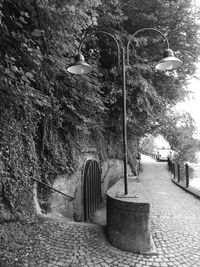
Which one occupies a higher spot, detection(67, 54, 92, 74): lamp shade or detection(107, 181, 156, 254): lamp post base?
detection(67, 54, 92, 74): lamp shade

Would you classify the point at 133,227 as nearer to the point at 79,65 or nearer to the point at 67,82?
the point at 79,65

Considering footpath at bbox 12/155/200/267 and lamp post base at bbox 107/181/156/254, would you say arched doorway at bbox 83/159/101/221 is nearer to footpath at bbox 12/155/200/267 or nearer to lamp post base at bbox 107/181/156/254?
footpath at bbox 12/155/200/267

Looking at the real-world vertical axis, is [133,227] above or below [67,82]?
below

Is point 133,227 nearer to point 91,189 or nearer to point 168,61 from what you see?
point 168,61

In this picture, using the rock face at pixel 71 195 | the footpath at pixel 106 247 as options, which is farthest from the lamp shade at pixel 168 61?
the rock face at pixel 71 195

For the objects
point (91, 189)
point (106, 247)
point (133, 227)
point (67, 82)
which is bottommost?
point (106, 247)

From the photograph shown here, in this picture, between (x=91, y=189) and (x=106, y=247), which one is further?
(x=91, y=189)

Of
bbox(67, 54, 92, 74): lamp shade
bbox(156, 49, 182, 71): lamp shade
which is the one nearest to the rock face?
bbox(67, 54, 92, 74): lamp shade

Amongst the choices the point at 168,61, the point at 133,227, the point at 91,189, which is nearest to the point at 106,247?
the point at 133,227

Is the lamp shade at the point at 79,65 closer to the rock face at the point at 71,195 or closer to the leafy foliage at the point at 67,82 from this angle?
the leafy foliage at the point at 67,82

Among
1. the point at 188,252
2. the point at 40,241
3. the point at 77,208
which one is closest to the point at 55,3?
the point at 40,241

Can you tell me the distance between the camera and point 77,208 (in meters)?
6.46

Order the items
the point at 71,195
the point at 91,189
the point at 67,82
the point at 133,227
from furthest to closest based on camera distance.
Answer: the point at 91,189
the point at 71,195
the point at 67,82
the point at 133,227

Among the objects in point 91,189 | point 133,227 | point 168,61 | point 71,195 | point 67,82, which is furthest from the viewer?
point 91,189
